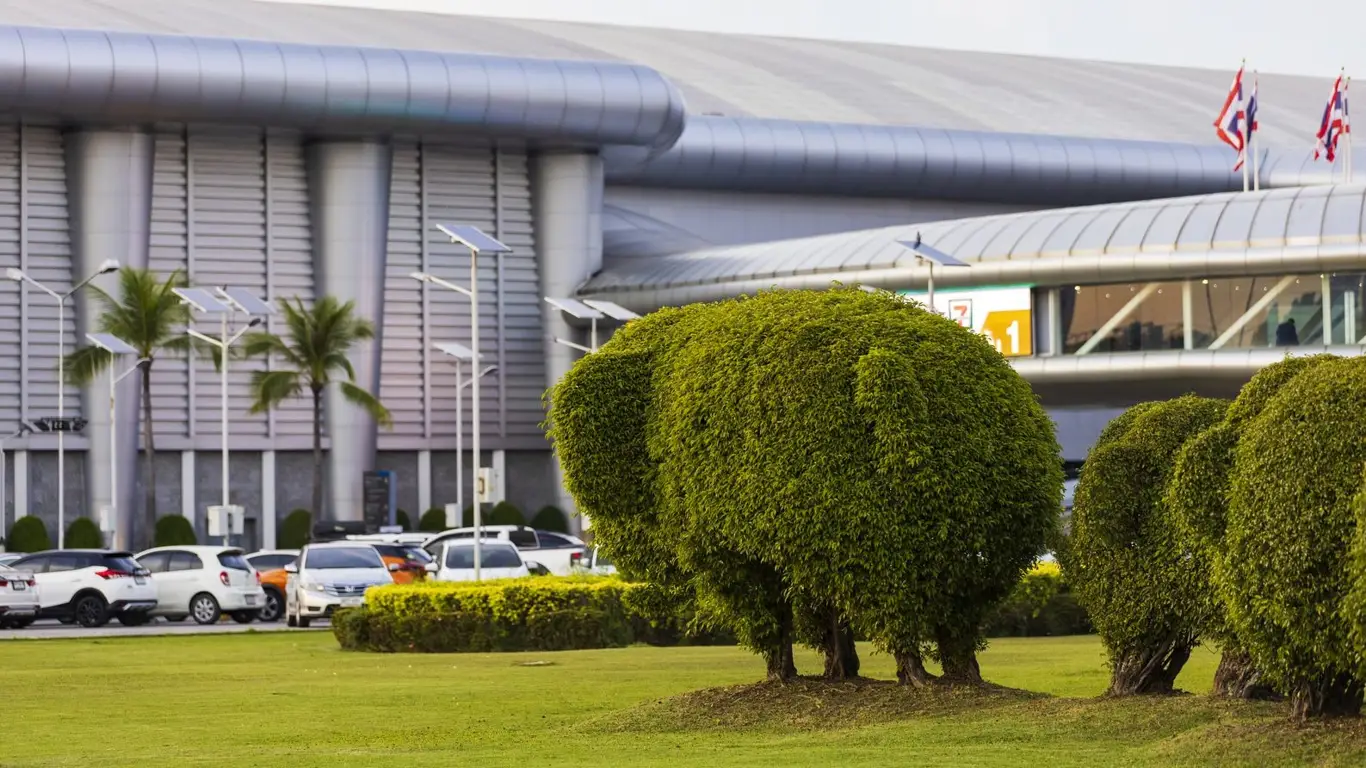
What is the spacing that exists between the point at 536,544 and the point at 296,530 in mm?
14784

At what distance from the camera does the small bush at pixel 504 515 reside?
2537 inches

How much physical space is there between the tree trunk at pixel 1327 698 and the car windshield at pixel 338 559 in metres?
26.2

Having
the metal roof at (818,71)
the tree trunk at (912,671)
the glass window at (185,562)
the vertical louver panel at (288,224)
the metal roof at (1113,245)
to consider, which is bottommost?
the tree trunk at (912,671)

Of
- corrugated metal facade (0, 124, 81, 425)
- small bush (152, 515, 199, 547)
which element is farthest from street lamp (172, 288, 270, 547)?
corrugated metal facade (0, 124, 81, 425)

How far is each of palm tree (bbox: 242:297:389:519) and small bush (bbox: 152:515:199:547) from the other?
12.6 ft

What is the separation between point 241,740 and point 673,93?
48.9 meters

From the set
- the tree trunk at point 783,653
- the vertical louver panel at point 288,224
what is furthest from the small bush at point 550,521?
the tree trunk at point 783,653

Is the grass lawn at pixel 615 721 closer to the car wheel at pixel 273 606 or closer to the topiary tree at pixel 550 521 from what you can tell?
the car wheel at pixel 273 606

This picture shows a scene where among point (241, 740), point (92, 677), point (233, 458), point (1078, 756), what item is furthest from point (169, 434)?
point (1078, 756)

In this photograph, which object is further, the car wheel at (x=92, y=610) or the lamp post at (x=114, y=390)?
the lamp post at (x=114, y=390)

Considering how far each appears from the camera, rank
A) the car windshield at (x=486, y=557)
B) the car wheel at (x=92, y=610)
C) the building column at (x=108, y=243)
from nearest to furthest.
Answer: the car wheel at (x=92, y=610) < the car windshield at (x=486, y=557) < the building column at (x=108, y=243)

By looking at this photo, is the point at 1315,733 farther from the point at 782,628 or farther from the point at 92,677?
the point at 92,677

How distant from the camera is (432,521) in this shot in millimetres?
64438

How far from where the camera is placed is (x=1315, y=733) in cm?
1300
